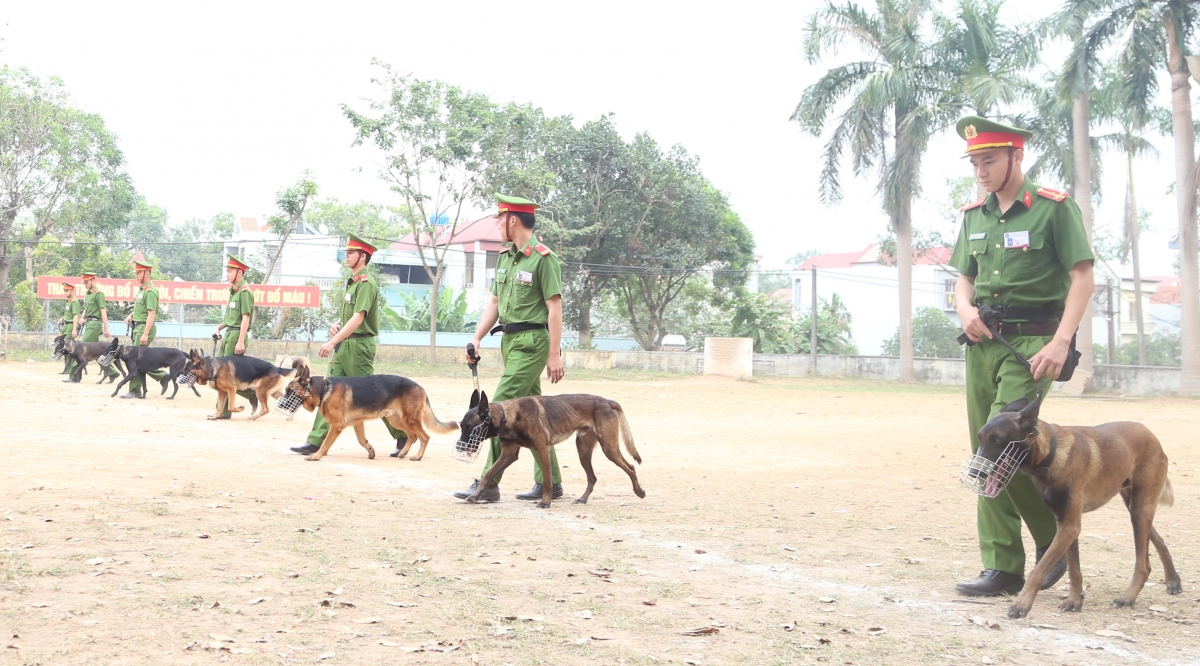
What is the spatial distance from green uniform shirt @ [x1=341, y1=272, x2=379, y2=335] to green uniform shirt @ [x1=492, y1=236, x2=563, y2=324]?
9.34 feet

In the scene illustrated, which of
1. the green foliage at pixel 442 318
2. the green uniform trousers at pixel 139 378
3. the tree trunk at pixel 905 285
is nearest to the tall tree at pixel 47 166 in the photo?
the green foliage at pixel 442 318

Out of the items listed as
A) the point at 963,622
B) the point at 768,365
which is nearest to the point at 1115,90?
the point at 768,365

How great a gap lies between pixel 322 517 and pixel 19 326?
3192 centimetres

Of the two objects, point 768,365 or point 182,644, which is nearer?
point 182,644

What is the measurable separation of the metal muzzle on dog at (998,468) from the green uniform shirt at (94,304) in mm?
18996

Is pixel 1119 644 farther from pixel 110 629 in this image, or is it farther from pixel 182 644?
pixel 110 629

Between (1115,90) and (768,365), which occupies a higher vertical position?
(1115,90)

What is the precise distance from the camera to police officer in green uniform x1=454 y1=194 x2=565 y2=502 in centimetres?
742

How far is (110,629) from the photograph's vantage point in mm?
3955

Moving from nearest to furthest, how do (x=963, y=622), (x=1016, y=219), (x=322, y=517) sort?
(x=963, y=622)
(x=1016, y=219)
(x=322, y=517)

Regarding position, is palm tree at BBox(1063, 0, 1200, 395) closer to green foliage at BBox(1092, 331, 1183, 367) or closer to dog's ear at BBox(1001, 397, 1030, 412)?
green foliage at BBox(1092, 331, 1183, 367)

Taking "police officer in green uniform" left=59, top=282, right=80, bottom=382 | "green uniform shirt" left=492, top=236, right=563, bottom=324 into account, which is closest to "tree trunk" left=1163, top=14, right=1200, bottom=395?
"green uniform shirt" left=492, top=236, right=563, bottom=324

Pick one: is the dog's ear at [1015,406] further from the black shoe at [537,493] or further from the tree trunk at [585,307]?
the tree trunk at [585,307]

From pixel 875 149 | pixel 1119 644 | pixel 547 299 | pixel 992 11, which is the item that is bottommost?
pixel 1119 644
